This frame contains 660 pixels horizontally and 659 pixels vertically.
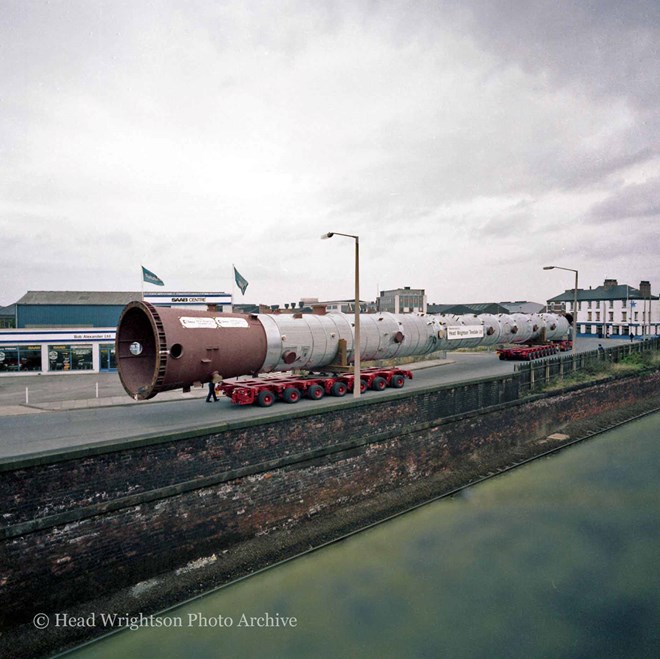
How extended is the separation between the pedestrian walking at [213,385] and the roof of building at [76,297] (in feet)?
89.0

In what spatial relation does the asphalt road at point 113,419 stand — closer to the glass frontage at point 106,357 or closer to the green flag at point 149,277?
the glass frontage at point 106,357

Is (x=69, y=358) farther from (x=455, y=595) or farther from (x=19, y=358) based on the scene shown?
(x=455, y=595)

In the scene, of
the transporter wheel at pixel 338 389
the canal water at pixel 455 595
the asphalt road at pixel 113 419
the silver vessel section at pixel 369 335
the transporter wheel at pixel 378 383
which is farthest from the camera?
the transporter wheel at pixel 378 383

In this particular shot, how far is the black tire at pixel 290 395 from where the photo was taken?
18202 millimetres

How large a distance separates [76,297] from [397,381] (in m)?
35.8

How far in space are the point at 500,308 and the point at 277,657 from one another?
3068 inches

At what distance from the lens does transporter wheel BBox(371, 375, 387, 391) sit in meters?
21.0

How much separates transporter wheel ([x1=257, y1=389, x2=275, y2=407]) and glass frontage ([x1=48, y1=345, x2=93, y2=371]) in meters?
24.0

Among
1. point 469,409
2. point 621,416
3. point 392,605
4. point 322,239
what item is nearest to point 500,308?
point 621,416

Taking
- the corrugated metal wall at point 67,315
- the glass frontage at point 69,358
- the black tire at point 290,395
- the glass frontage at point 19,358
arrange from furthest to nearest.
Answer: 1. the corrugated metal wall at point 67,315
2. the glass frontage at point 69,358
3. the glass frontage at point 19,358
4. the black tire at point 290,395

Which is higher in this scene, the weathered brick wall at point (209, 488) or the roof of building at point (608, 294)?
the roof of building at point (608, 294)
